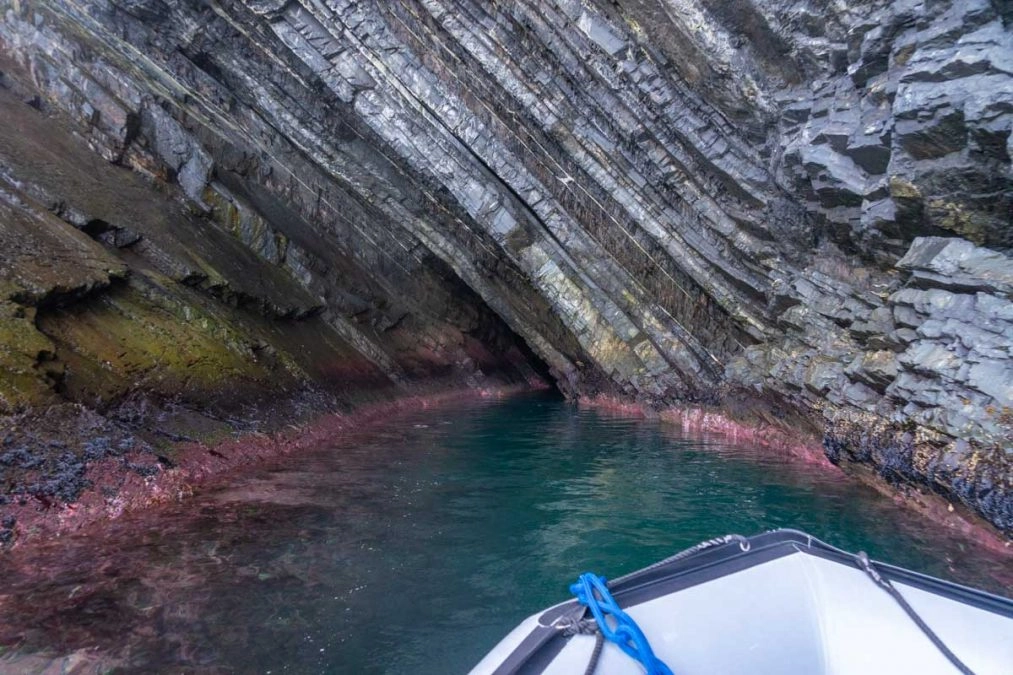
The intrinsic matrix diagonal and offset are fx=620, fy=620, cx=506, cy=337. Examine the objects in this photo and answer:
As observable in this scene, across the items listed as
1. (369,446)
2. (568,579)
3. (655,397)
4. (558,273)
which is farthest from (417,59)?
(568,579)

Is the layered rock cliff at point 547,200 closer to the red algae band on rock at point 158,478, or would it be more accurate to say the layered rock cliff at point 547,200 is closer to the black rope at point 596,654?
the red algae band on rock at point 158,478

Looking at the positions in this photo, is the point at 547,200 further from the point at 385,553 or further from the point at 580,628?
the point at 580,628

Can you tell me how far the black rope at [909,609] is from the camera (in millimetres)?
3389

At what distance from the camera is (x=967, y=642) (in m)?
3.52

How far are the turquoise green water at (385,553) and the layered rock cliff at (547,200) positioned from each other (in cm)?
151

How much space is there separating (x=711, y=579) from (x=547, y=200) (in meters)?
16.2

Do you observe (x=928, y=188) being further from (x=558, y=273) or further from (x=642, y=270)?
(x=558, y=273)

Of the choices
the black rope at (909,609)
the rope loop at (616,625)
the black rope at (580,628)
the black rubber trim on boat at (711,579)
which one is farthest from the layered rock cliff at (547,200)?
the black rope at (580,628)

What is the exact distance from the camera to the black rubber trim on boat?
125 inches

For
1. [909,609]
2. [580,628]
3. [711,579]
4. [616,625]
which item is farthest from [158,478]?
[909,609]

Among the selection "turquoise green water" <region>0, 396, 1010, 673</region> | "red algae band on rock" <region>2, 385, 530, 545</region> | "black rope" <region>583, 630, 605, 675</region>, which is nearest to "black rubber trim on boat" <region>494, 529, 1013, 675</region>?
"black rope" <region>583, 630, 605, 675</region>

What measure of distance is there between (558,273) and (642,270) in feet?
9.04

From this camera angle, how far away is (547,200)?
19047mm

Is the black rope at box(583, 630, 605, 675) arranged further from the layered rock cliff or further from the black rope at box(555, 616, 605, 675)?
the layered rock cliff
